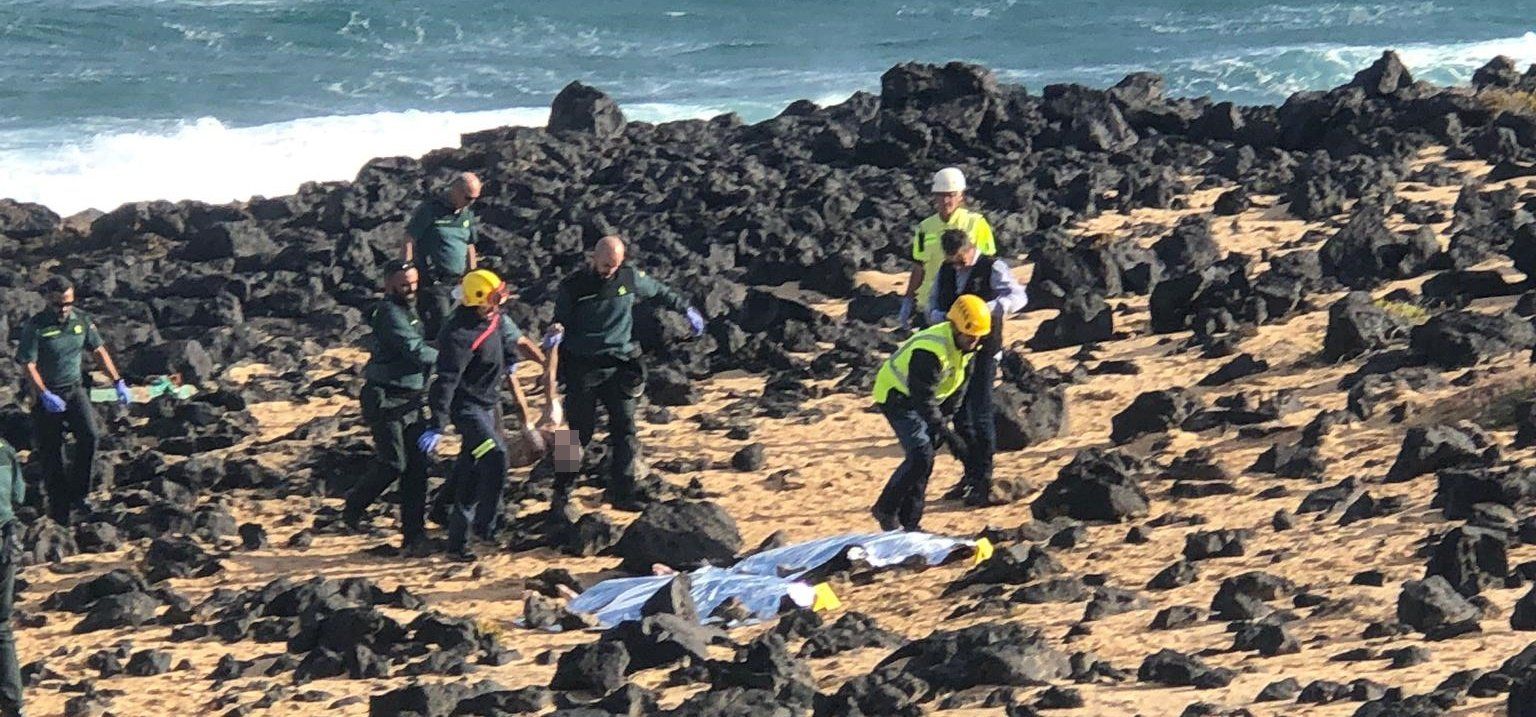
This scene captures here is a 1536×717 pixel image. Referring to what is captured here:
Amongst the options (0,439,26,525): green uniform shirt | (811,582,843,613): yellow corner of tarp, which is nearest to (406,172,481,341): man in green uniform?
(811,582,843,613): yellow corner of tarp

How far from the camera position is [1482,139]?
24578 mm

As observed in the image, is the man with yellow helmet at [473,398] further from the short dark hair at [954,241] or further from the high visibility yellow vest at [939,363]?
the short dark hair at [954,241]

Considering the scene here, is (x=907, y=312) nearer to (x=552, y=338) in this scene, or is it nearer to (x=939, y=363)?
(x=939, y=363)

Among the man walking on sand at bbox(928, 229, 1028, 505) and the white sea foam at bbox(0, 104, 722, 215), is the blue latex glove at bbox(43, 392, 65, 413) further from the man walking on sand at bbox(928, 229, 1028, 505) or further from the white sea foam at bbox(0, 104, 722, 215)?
the white sea foam at bbox(0, 104, 722, 215)

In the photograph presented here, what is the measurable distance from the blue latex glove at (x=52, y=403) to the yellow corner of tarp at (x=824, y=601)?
4.63 meters

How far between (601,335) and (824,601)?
2160mm

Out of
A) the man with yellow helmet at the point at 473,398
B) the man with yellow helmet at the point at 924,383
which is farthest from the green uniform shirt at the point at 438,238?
the man with yellow helmet at the point at 924,383

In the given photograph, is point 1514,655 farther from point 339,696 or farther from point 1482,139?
point 1482,139

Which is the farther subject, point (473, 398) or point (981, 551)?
point (473, 398)

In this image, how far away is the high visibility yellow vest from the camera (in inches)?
456

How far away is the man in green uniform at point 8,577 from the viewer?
10.0m

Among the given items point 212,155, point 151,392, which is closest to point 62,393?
point 151,392

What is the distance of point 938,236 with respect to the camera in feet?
42.3

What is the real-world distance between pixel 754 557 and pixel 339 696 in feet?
7.73
